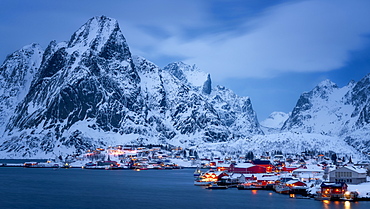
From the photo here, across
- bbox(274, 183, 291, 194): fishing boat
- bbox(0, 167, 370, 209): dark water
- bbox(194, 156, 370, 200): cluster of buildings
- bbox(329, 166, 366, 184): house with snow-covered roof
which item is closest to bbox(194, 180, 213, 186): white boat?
bbox(194, 156, 370, 200): cluster of buildings

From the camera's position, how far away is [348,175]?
403 feet

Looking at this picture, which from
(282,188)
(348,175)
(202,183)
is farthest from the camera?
(202,183)

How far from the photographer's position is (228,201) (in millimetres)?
110125

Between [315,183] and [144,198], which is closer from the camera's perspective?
[144,198]

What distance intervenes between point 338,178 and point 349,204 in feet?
73.2

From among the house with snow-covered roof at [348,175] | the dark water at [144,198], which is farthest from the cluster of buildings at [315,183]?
the dark water at [144,198]

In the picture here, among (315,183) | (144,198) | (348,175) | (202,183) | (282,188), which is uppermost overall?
(348,175)

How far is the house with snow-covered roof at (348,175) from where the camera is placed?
4796 inches

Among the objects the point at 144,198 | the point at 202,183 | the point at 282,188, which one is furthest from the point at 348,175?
the point at 202,183

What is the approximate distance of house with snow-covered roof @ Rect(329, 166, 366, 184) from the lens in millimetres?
121812

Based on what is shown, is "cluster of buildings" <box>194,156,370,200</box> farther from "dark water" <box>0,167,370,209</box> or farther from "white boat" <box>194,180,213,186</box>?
"dark water" <box>0,167,370,209</box>

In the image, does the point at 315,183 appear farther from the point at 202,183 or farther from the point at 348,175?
the point at 202,183

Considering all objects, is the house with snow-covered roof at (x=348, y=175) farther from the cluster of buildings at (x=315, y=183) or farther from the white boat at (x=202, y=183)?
the white boat at (x=202, y=183)

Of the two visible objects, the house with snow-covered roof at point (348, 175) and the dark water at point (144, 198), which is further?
the house with snow-covered roof at point (348, 175)
